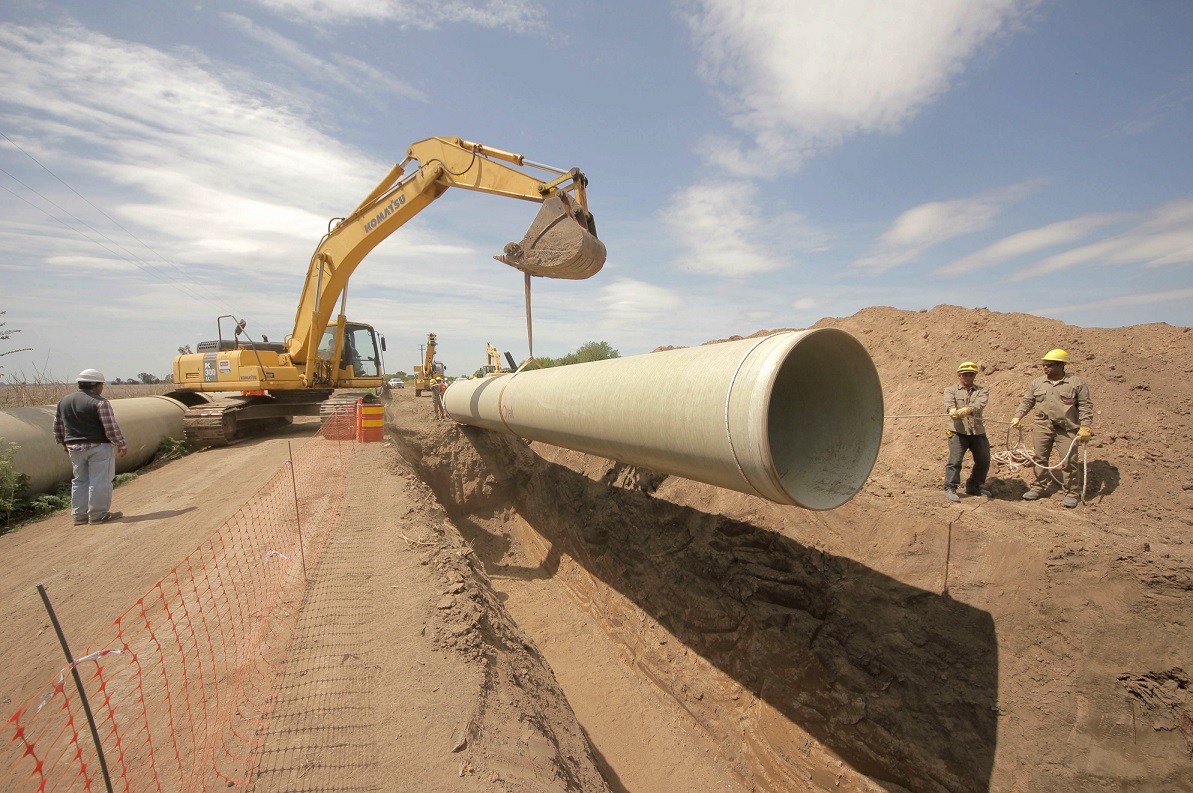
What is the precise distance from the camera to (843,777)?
4332 millimetres

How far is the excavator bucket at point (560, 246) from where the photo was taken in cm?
548

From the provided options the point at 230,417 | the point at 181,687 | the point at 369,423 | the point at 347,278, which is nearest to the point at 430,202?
the point at 347,278

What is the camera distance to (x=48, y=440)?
21.6ft

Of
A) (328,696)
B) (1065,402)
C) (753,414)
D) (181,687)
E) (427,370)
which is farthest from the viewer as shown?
(427,370)

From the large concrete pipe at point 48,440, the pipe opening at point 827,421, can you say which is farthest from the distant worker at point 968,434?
the large concrete pipe at point 48,440

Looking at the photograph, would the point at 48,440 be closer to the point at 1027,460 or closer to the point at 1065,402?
the point at 1065,402

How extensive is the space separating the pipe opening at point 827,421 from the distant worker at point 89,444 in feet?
22.7

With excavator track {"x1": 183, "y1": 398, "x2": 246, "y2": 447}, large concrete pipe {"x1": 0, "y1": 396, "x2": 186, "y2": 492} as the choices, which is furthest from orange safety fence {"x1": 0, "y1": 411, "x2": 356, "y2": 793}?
excavator track {"x1": 183, "y1": 398, "x2": 246, "y2": 447}

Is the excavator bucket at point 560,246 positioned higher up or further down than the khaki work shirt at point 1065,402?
higher up

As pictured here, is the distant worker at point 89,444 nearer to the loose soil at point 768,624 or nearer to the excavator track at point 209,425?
the loose soil at point 768,624

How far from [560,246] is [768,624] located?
4633 millimetres

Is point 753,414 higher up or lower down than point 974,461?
higher up

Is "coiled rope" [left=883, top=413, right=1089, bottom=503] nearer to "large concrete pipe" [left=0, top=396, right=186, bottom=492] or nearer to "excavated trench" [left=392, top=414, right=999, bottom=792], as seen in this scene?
"excavated trench" [left=392, top=414, right=999, bottom=792]

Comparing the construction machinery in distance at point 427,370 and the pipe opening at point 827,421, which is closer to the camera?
the pipe opening at point 827,421
